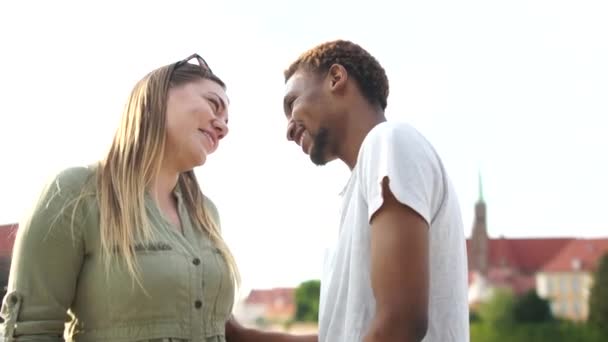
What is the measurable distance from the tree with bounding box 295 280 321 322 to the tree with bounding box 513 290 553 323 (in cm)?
1226

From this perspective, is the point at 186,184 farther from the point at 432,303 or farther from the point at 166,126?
the point at 432,303

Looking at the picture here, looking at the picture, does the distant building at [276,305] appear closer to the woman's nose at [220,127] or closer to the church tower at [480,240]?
the church tower at [480,240]

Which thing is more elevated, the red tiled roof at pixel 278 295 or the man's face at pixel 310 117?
the man's face at pixel 310 117

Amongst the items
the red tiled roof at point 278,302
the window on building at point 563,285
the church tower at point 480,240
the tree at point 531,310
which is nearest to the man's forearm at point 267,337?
the tree at point 531,310

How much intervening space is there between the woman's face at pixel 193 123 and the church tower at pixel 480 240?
82.3m

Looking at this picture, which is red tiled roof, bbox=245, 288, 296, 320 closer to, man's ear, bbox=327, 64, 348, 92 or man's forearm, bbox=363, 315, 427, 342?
man's ear, bbox=327, 64, 348, 92

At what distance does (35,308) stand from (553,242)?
3305 inches

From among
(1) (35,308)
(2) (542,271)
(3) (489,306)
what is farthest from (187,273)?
(2) (542,271)

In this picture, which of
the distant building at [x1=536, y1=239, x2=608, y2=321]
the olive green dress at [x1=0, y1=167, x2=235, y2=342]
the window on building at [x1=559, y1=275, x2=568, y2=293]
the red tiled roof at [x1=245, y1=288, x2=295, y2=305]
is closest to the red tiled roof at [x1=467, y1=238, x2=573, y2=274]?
the distant building at [x1=536, y1=239, x2=608, y2=321]

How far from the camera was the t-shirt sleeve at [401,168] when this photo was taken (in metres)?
1.91

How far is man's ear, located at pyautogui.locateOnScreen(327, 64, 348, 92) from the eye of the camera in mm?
2256

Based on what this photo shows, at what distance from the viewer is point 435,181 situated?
2002 mm

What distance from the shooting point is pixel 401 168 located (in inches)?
76.0

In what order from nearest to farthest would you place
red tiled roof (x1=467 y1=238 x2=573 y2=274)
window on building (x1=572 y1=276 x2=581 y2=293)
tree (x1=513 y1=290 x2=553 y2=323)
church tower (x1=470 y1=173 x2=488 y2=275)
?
tree (x1=513 y1=290 x2=553 y2=323)
window on building (x1=572 y1=276 x2=581 y2=293)
red tiled roof (x1=467 y1=238 x2=573 y2=274)
church tower (x1=470 y1=173 x2=488 y2=275)
